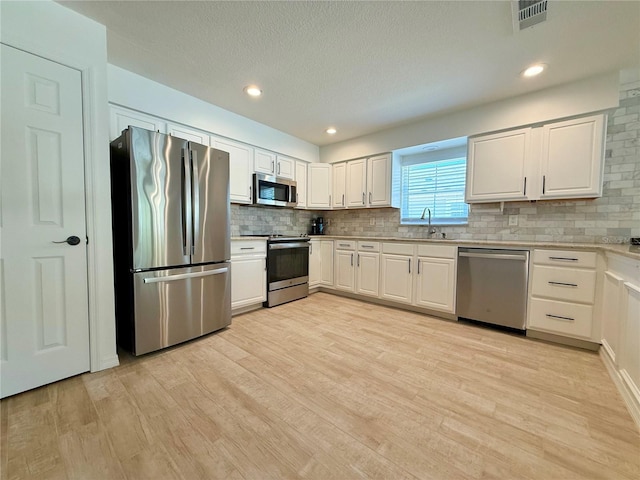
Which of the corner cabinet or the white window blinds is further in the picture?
the white window blinds

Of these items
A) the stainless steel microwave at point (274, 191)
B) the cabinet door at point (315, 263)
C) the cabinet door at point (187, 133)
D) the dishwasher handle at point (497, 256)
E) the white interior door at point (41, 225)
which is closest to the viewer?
the white interior door at point (41, 225)

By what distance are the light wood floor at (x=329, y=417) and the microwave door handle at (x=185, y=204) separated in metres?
0.93

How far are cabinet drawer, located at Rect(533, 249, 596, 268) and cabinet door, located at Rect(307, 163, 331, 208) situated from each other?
9.28 feet

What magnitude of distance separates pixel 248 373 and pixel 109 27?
271 centimetres

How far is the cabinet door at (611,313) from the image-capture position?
179 centimetres

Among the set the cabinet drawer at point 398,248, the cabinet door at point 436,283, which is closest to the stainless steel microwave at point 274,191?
the cabinet drawer at point 398,248

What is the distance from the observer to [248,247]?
10.1ft

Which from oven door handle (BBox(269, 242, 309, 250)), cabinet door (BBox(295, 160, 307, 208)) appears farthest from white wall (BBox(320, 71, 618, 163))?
oven door handle (BBox(269, 242, 309, 250))

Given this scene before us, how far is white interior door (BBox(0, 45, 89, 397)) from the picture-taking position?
5.00 feet

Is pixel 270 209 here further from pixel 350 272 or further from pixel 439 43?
pixel 439 43

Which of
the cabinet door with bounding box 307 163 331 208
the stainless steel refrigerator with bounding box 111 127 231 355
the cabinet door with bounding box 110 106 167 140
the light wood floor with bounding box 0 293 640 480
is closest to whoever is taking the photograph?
the light wood floor with bounding box 0 293 640 480

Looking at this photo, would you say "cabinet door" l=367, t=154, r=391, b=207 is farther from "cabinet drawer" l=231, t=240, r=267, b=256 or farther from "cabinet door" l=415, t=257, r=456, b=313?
"cabinet drawer" l=231, t=240, r=267, b=256

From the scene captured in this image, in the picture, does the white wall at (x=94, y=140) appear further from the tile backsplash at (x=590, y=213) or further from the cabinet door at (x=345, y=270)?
the cabinet door at (x=345, y=270)

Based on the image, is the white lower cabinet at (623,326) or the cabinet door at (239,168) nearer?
the white lower cabinet at (623,326)
